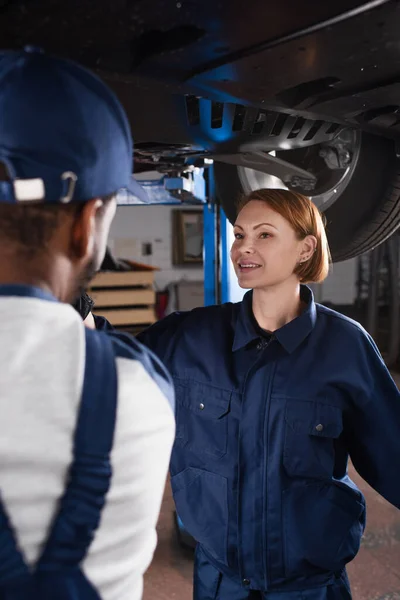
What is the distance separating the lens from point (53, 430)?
431 millimetres

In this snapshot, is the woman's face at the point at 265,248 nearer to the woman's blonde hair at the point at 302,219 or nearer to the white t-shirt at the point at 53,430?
the woman's blonde hair at the point at 302,219

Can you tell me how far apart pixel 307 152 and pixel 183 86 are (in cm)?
79

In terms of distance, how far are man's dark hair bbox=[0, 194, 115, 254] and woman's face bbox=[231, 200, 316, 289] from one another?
A: 0.66 m

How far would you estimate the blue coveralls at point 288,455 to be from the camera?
3.25 feet

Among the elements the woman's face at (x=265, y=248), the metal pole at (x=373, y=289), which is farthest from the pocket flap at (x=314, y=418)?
the metal pole at (x=373, y=289)

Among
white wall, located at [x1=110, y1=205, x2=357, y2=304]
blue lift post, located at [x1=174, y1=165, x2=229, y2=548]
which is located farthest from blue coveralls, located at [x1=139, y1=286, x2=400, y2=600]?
white wall, located at [x1=110, y1=205, x2=357, y2=304]

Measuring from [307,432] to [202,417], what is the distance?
0.21 meters

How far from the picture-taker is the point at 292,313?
3.77 feet

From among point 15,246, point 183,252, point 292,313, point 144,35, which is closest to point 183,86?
point 144,35

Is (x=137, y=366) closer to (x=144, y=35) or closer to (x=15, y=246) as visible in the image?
(x=15, y=246)

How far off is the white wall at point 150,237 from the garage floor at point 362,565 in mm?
4646

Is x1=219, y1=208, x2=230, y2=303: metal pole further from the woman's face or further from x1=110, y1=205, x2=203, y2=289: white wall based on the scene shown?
x1=110, y1=205, x2=203, y2=289: white wall

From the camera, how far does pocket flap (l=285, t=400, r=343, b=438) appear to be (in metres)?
1.00

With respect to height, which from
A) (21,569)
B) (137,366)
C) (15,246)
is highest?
(15,246)
